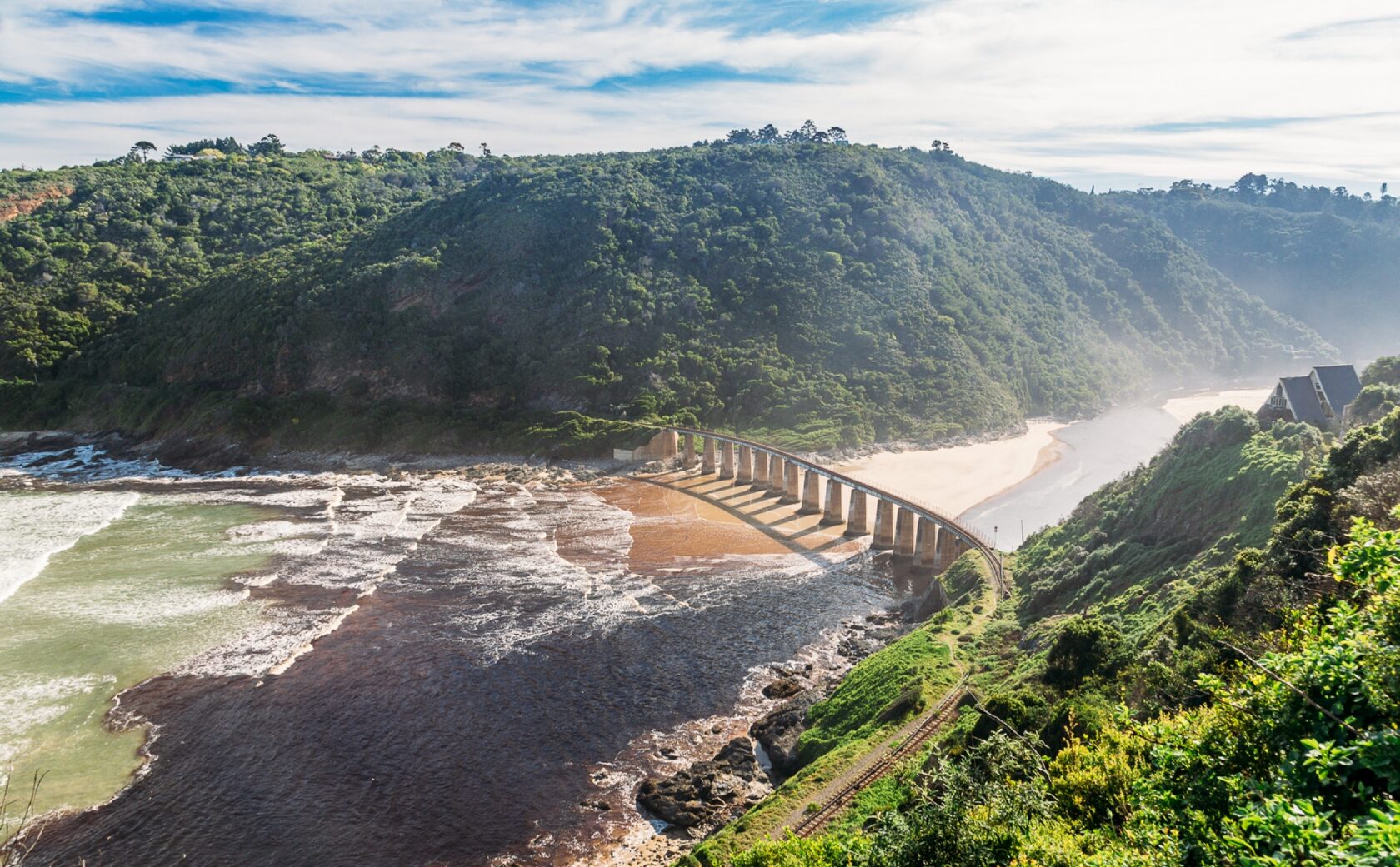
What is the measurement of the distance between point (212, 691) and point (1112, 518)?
41.6m

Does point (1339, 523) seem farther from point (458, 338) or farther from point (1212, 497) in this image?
point (458, 338)

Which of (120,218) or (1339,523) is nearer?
(1339,523)

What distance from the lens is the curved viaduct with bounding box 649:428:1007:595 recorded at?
49125 mm

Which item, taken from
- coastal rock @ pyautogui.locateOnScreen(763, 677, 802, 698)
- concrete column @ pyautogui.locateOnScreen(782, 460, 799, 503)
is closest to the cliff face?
concrete column @ pyautogui.locateOnScreen(782, 460, 799, 503)

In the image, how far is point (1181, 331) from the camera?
5059 inches

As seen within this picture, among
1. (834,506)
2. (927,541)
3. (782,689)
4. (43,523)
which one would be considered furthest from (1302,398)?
(43,523)

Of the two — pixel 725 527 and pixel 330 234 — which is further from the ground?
pixel 330 234

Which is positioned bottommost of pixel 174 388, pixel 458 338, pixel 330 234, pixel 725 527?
pixel 725 527

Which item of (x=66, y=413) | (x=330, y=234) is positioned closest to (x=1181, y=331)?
(x=330, y=234)

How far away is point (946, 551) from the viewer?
49.4m

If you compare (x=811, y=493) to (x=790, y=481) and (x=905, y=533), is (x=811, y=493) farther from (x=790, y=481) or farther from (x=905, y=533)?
(x=905, y=533)

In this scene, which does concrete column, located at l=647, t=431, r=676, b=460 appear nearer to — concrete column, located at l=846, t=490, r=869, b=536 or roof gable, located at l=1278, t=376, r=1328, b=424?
concrete column, located at l=846, t=490, r=869, b=536

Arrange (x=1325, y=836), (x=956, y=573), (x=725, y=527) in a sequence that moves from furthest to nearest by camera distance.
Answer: (x=725, y=527)
(x=956, y=573)
(x=1325, y=836)

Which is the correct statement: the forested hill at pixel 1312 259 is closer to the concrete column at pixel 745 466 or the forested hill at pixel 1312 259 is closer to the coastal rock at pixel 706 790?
the concrete column at pixel 745 466
